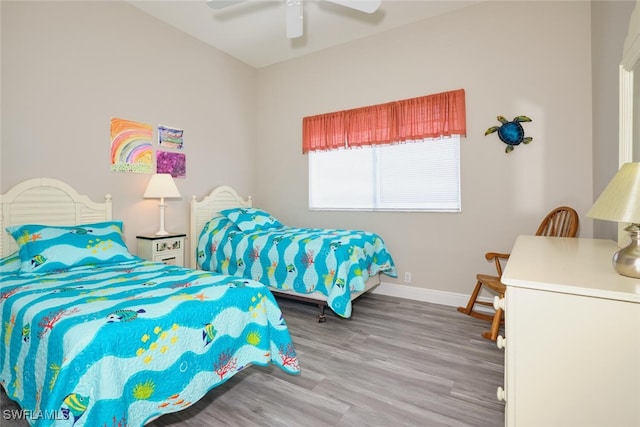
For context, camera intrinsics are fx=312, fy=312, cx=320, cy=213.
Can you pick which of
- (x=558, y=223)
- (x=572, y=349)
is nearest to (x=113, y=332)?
(x=572, y=349)

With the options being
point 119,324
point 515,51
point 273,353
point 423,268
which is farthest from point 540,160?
point 119,324

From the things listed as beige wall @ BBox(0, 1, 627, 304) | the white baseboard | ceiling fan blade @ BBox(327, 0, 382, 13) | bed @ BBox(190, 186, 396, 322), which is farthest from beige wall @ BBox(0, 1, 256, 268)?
the white baseboard

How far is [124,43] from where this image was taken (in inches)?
119

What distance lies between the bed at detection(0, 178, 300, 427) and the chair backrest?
234cm

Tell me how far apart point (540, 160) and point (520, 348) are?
243 cm

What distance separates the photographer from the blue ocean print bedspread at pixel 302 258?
2.68 m

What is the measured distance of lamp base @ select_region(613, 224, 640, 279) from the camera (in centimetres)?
96

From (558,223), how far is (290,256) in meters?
2.33

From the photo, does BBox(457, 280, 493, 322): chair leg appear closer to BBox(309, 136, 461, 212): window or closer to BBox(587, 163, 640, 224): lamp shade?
BBox(309, 136, 461, 212): window

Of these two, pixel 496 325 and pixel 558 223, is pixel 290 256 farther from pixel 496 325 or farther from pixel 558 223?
pixel 558 223

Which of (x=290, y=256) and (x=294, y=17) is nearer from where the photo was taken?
(x=294, y=17)

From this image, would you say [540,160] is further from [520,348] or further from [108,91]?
[108,91]

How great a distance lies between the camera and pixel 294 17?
2.41 m

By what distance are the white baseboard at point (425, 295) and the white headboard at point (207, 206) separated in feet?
7.04
